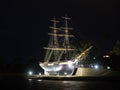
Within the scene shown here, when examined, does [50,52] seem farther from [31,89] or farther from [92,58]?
[31,89]

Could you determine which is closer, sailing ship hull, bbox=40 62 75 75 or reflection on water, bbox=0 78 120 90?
reflection on water, bbox=0 78 120 90

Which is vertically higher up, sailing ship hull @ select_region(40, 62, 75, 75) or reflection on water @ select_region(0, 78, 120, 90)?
sailing ship hull @ select_region(40, 62, 75, 75)

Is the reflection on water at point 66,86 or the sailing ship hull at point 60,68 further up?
the sailing ship hull at point 60,68

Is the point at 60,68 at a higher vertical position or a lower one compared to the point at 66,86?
higher

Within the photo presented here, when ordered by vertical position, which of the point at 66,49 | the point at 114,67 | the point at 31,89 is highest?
the point at 66,49

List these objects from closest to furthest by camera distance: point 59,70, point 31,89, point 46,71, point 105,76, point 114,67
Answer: point 31,89, point 105,76, point 114,67, point 59,70, point 46,71

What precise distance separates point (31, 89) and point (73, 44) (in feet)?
266

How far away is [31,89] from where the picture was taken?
7744 centimetres

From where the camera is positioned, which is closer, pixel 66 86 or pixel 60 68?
pixel 66 86

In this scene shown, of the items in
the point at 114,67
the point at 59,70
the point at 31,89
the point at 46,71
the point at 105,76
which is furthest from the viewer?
the point at 46,71

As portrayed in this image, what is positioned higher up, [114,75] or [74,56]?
[74,56]

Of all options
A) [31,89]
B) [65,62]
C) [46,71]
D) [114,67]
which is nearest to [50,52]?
[46,71]

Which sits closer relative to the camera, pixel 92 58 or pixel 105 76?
pixel 105 76

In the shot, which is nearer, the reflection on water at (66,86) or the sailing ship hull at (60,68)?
the reflection on water at (66,86)
